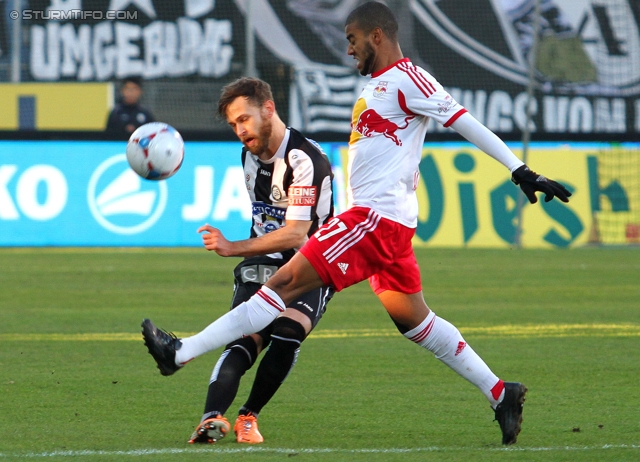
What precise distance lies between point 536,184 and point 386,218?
2.28 ft

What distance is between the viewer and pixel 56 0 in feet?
76.5

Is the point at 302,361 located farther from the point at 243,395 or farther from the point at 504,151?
the point at 504,151

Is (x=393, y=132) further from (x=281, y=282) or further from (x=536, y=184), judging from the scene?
(x=281, y=282)

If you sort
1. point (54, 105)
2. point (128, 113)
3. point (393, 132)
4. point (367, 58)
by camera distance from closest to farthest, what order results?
point (393, 132), point (367, 58), point (128, 113), point (54, 105)

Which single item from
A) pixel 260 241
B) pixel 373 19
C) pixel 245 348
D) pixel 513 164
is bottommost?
pixel 245 348

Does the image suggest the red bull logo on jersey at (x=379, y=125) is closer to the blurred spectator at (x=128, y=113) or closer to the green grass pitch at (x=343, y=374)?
the green grass pitch at (x=343, y=374)

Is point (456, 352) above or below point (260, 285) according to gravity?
below

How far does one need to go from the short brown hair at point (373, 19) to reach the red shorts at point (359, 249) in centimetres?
85

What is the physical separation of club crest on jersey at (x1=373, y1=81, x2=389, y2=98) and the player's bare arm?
0.68 m

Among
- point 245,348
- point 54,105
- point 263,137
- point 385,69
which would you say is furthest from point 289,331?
point 54,105

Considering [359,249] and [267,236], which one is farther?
[267,236]

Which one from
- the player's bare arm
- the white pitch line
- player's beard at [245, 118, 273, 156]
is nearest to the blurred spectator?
player's beard at [245, 118, 273, 156]

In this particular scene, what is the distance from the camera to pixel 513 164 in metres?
5.04

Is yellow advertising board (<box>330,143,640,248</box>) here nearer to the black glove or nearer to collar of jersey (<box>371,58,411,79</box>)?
collar of jersey (<box>371,58,411,79</box>)
